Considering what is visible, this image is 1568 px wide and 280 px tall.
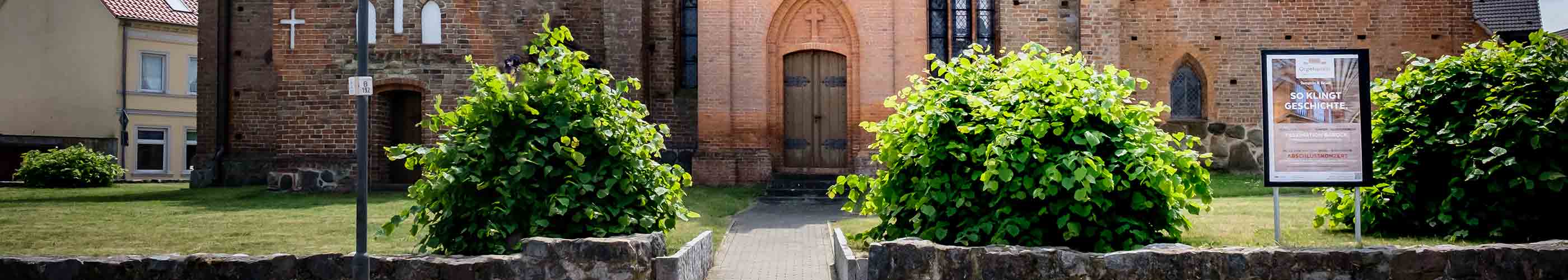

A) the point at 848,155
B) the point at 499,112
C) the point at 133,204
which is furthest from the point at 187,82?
the point at 499,112

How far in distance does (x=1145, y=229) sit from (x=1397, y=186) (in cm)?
327

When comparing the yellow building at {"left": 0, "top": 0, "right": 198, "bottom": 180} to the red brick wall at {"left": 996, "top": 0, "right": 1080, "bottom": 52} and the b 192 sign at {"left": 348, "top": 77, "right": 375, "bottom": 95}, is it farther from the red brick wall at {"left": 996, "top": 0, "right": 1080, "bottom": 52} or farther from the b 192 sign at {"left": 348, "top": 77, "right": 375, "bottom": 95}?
the b 192 sign at {"left": 348, "top": 77, "right": 375, "bottom": 95}

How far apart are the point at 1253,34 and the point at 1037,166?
660 inches

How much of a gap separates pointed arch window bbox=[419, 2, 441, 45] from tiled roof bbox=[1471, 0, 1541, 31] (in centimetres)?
1997

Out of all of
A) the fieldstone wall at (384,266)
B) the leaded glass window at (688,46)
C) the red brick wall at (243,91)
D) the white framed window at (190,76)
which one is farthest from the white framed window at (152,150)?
the fieldstone wall at (384,266)

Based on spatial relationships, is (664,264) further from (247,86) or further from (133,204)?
(247,86)

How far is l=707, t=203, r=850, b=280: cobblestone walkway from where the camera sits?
942cm

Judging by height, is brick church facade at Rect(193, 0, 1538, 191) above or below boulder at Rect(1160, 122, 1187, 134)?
above

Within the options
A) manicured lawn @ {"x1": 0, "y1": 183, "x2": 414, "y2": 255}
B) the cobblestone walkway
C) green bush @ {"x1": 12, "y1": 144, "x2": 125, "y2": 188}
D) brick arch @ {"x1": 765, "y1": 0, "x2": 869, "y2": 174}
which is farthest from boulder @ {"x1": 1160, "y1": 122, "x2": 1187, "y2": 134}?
green bush @ {"x1": 12, "y1": 144, "x2": 125, "y2": 188}

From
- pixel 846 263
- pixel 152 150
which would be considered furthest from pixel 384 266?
pixel 152 150

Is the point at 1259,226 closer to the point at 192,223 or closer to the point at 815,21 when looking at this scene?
the point at 815,21

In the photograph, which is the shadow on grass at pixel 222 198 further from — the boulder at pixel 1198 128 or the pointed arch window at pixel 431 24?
the boulder at pixel 1198 128

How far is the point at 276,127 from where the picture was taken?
22109 millimetres

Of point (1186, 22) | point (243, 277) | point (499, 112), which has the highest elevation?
point (1186, 22)
